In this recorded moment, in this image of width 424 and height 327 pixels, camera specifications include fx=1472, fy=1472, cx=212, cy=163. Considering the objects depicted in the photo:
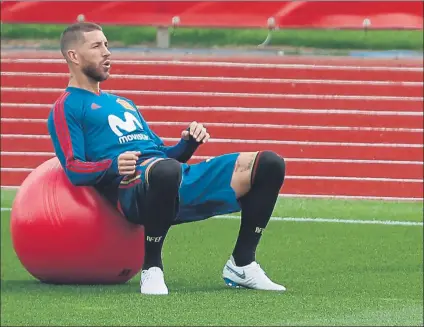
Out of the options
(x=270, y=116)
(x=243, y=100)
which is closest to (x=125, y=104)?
(x=270, y=116)

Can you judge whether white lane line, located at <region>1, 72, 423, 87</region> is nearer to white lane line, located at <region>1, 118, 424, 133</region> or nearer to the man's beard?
white lane line, located at <region>1, 118, 424, 133</region>

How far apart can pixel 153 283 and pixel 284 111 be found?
7446 millimetres

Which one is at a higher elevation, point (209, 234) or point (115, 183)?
point (115, 183)

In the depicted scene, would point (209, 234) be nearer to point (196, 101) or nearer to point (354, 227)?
point (354, 227)

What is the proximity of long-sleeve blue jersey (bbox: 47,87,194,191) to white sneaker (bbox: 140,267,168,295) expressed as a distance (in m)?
0.45

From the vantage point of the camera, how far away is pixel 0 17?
19.3m

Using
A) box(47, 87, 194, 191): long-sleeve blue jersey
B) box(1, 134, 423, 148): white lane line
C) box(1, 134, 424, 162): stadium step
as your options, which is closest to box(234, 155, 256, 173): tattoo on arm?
box(47, 87, 194, 191): long-sleeve blue jersey

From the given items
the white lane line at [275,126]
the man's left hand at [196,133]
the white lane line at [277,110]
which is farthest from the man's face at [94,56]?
A: the white lane line at [277,110]

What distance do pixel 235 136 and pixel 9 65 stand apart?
308cm

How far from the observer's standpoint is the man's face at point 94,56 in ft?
23.4

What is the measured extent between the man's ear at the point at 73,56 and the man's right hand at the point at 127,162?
2.08 ft

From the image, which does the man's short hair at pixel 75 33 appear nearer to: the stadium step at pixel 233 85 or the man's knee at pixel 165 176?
the man's knee at pixel 165 176

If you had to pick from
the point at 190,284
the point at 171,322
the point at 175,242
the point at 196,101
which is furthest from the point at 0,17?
the point at 171,322

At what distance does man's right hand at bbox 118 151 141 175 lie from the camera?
6.75 metres
